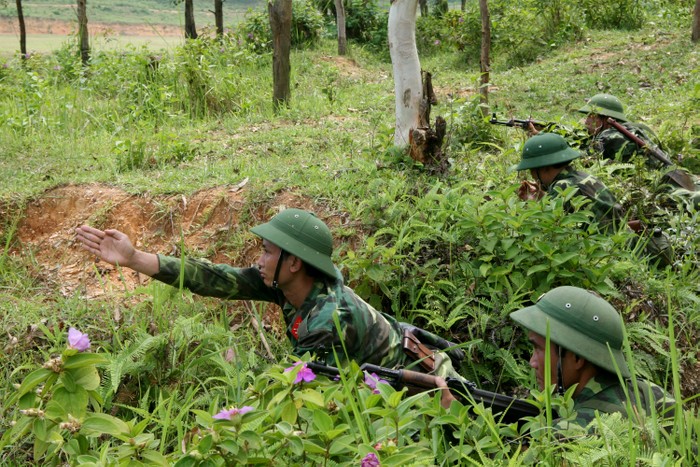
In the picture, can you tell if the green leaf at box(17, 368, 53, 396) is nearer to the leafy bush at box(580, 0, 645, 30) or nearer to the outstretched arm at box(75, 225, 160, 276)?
the outstretched arm at box(75, 225, 160, 276)

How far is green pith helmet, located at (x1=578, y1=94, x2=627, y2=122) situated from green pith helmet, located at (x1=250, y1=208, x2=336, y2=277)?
3.65m

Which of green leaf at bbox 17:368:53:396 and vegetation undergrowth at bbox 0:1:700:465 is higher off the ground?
green leaf at bbox 17:368:53:396

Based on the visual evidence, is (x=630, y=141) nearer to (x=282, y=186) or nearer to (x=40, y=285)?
(x=282, y=186)

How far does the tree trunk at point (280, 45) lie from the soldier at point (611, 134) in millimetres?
3302

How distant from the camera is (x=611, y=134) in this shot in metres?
5.95

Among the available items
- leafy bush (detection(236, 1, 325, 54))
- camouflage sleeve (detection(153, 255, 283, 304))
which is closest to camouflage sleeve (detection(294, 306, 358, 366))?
camouflage sleeve (detection(153, 255, 283, 304))

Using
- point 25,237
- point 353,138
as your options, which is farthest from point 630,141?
point 25,237

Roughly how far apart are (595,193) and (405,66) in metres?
1.75

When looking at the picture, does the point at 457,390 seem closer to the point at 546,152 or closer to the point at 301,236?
the point at 301,236

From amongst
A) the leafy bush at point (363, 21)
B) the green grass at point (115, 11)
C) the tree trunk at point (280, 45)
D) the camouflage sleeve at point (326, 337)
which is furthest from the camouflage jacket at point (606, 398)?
the green grass at point (115, 11)

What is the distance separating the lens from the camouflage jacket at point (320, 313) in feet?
9.88

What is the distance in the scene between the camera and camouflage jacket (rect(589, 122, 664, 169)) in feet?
19.0

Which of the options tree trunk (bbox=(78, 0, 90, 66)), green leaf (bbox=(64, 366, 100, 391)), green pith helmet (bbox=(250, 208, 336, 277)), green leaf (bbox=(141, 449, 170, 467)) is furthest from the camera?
tree trunk (bbox=(78, 0, 90, 66))

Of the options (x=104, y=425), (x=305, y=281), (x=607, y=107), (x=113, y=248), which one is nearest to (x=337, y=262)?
(x=305, y=281)
